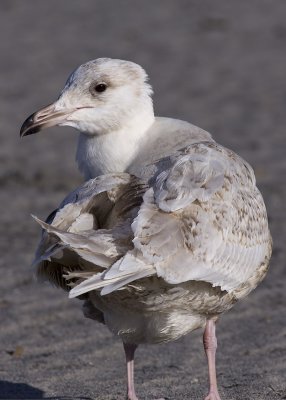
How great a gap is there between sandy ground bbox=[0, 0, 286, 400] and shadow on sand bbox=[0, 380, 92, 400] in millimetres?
14

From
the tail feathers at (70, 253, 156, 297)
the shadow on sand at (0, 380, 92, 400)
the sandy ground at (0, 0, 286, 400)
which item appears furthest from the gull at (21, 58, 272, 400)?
the sandy ground at (0, 0, 286, 400)

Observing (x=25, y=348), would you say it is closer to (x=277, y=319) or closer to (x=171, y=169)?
(x=277, y=319)

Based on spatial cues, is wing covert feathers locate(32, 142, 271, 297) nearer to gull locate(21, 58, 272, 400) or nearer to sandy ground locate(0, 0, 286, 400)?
gull locate(21, 58, 272, 400)

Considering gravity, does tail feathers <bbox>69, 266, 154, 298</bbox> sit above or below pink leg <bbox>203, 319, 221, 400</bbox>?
above

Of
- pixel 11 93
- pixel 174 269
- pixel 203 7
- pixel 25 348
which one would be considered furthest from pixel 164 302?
pixel 203 7

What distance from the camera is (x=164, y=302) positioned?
6078 millimetres

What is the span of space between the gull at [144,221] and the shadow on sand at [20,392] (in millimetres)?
665

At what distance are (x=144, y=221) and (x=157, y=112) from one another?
1030 cm

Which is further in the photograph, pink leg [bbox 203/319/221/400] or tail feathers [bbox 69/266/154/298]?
pink leg [bbox 203/319/221/400]

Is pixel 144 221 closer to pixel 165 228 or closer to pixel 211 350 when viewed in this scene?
pixel 165 228

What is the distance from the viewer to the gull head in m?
6.77

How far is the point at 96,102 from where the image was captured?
22.2 feet

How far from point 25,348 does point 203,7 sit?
12553mm

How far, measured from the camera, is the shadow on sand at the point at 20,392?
23.7 feet
